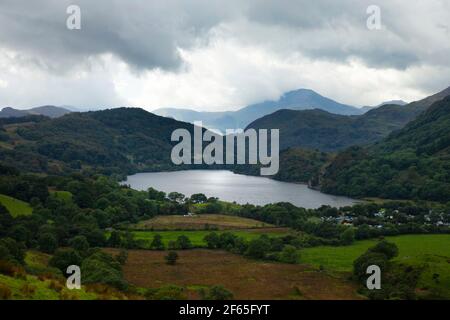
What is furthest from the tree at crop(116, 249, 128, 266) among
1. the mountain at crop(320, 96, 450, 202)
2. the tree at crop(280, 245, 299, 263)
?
the mountain at crop(320, 96, 450, 202)

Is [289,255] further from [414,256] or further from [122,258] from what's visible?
[122,258]

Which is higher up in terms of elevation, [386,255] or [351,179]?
[351,179]

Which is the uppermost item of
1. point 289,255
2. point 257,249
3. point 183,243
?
point 183,243

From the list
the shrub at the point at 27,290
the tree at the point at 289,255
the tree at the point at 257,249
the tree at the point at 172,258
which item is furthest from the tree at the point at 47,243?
the shrub at the point at 27,290

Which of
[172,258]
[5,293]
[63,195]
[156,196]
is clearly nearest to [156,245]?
[172,258]
